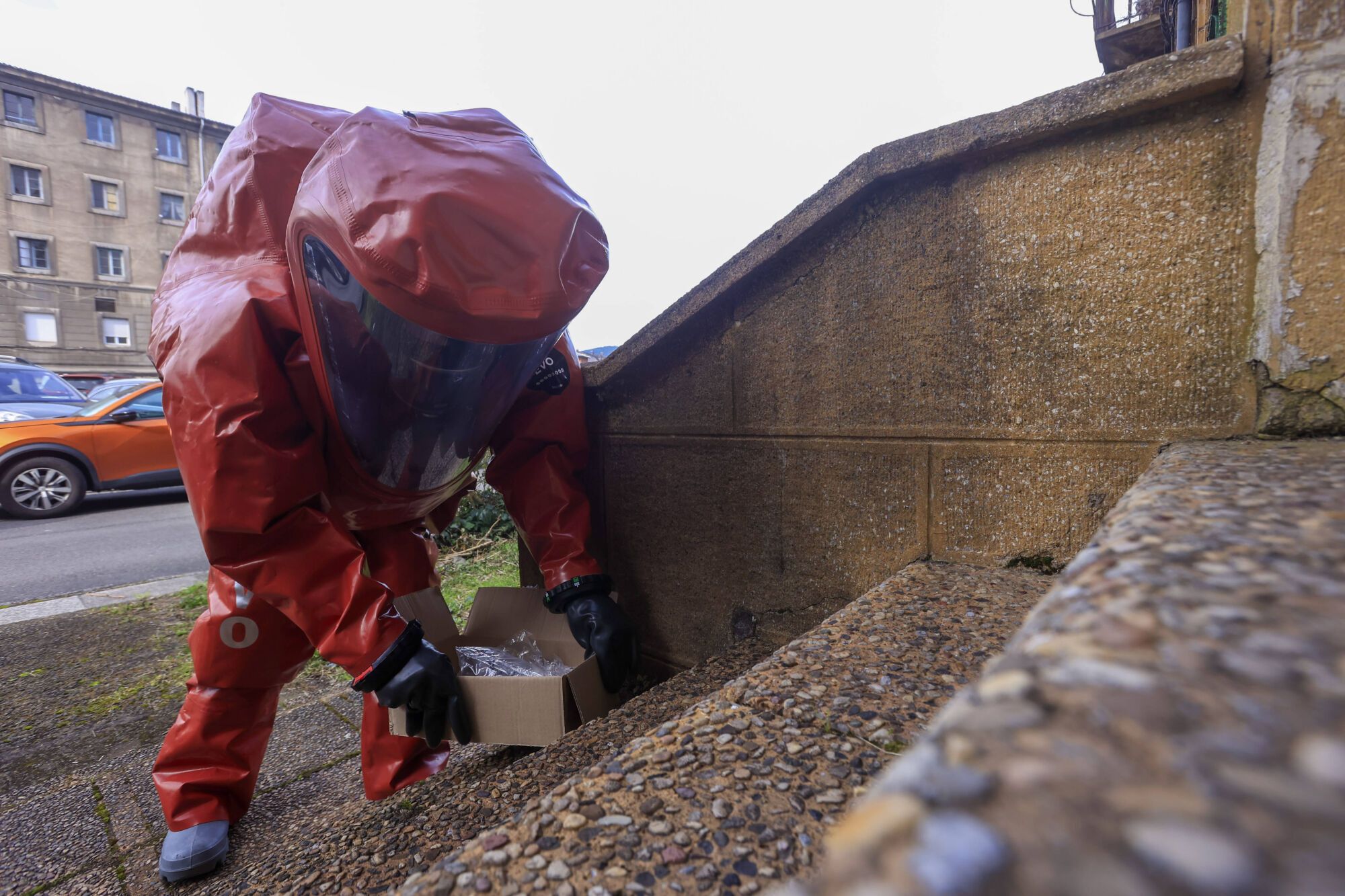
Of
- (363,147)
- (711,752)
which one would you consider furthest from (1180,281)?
(363,147)

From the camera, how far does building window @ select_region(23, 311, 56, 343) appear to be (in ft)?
75.2

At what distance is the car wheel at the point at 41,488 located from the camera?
7289 millimetres

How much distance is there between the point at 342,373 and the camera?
1.75 metres

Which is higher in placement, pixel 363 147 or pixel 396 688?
pixel 363 147

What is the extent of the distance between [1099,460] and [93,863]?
2.94 meters

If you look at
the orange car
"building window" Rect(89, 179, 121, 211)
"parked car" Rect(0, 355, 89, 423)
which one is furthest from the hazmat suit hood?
"building window" Rect(89, 179, 121, 211)

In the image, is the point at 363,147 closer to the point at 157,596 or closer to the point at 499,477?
the point at 499,477

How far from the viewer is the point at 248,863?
1902mm

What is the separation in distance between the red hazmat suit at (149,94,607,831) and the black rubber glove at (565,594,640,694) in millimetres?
112

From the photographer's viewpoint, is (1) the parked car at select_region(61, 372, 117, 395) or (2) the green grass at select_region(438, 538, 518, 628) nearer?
(2) the green grass at select_region(438, 538, 518, 628)

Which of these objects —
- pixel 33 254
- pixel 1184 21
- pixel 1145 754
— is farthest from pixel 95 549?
pixel 33 254

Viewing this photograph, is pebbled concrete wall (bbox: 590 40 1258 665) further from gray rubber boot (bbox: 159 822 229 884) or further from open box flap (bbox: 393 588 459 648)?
gray rubber boot (bbox: 159 822 229 884)

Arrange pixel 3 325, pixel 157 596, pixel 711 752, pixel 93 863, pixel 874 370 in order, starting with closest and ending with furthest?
pixel 711 752 < pixel 874 370 < pixel 93 863 < pixel 157 596 < pixel 3 325

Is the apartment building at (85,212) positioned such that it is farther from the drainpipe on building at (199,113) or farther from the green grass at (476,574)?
the green grass at (476,574)
